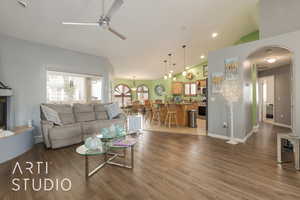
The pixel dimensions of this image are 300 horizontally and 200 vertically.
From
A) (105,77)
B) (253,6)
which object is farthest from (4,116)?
(253,6)

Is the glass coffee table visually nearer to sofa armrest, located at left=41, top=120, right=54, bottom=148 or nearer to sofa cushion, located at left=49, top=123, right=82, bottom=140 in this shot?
sofa cushion, located at left=49, top=123, right=82, bottom=140

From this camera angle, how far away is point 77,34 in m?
3.86

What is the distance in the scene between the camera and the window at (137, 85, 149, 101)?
11.5 metres

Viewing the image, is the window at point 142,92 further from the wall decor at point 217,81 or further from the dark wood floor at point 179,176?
the dark wood floor at point 179,176

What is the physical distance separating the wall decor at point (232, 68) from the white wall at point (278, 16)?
0.98 metres

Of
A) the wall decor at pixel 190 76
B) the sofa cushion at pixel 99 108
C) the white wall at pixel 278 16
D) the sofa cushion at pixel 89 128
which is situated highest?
the white wall at pixel 278 16

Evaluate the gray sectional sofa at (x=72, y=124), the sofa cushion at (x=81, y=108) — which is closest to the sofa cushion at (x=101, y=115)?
the gray sectional sofa at (x=72, y=124)

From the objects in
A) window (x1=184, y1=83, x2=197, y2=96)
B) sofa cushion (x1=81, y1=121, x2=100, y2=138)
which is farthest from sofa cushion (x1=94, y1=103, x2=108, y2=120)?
window (x1=184, y1=83, x2=197, y2=96)

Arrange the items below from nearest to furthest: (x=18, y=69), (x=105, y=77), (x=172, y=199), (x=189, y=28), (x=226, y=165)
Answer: (x=172, y=199) → (x=226, y=165) → (x=18, y=69) → (x=189, y=28) → (x=105, y=77)

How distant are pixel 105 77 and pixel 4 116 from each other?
3.17 meters

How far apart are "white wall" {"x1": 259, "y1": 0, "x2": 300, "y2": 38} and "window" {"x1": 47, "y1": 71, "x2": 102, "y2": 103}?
18.4 ft

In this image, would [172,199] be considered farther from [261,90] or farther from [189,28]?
[261,90]

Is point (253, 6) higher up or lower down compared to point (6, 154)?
higher up

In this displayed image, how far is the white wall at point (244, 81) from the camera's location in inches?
118
